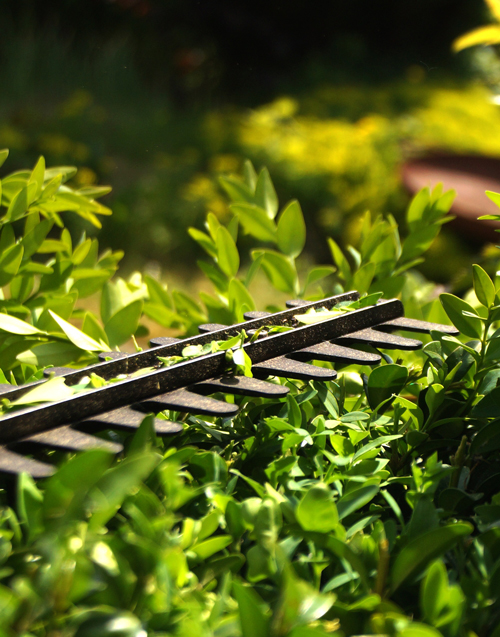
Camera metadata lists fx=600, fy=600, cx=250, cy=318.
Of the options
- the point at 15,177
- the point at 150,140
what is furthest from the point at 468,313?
the point at 150,140

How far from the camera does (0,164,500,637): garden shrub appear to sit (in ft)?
0.85

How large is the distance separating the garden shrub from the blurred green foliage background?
324 cm

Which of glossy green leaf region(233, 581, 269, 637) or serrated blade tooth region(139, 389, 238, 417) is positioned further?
serrated blade tooth region(139, 389, 238, 417)

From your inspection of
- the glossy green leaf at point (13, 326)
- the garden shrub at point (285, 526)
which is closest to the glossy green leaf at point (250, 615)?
the garden shrub at point (285, 526)

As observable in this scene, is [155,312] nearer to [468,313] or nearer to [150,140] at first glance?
[468,313]

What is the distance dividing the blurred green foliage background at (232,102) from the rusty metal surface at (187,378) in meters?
3.20

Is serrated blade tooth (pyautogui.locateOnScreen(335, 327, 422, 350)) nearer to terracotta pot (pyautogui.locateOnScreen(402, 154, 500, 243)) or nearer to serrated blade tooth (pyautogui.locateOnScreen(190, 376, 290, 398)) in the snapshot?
serrated blade tooth (pyautogui.locateOnScreen(190, 376, 290, 398))

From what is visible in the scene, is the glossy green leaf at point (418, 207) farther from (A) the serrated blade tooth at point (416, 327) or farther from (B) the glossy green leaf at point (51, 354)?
(B) the glossy green leaf at point (51, 354)

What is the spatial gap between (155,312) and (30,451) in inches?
12.0

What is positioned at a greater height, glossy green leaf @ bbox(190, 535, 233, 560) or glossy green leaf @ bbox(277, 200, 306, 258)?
glossy green leaf @ bbox(277, 200, 306, 258)

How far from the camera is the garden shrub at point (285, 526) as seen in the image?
0.26 metres

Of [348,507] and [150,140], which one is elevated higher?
[150,140]

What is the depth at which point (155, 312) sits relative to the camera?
629mm

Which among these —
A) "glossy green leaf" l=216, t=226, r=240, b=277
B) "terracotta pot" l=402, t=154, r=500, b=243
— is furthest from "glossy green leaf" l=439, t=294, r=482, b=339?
"terracotta pot" l=402, t=154, r=500, b=243
